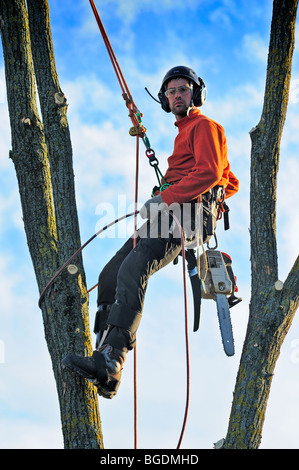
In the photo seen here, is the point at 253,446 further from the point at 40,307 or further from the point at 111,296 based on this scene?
the point at 40,307

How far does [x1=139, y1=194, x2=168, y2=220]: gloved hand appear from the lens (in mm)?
4293

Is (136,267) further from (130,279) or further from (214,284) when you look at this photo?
(214,284)

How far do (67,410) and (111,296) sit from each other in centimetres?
87

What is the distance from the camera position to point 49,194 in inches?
170

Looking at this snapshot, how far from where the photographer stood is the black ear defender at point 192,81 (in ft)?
15.7

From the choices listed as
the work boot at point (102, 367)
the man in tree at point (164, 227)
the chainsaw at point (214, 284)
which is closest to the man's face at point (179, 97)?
the man in tree at point (164, 227)

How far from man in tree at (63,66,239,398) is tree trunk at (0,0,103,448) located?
8.6 inches

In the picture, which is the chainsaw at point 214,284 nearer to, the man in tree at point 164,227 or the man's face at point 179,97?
the man in tree at point 164,227

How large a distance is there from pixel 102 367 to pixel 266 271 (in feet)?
4.79

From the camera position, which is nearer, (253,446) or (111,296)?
(253,446)

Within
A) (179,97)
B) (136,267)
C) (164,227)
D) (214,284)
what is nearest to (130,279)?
(136,267)
